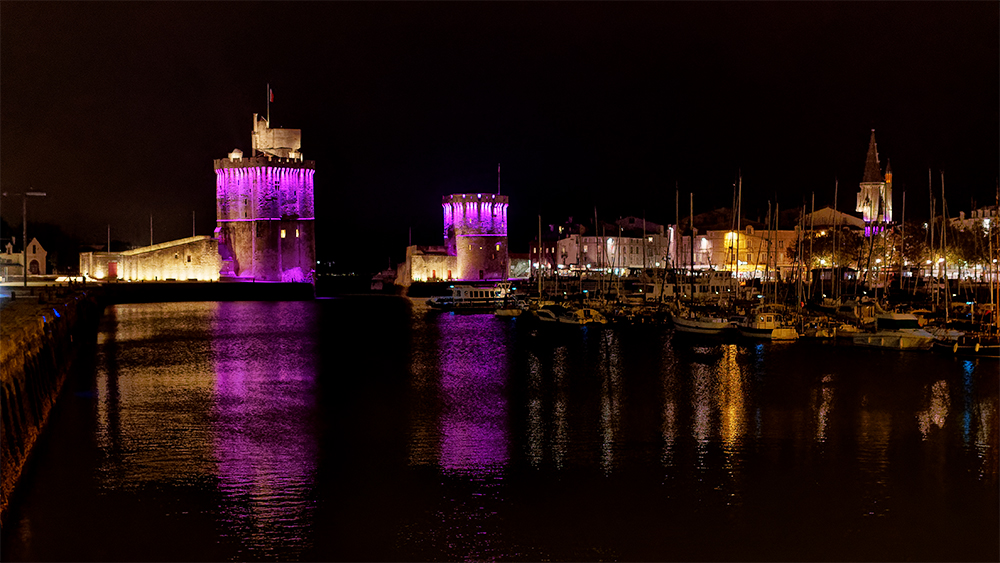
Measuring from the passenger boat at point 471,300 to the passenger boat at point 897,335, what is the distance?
2632 cm

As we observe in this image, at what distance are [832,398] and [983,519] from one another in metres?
9.10

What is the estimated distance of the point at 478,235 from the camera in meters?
71.2

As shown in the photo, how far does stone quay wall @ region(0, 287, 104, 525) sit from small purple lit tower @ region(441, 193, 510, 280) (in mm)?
45833

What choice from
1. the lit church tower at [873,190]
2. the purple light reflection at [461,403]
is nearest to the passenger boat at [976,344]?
the purple light reflection at [461,403]

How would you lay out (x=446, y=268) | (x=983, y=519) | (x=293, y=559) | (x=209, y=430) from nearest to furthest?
(x=293, y=559) < (x=983, y=519) < (x=209, y=430) < (x=446, y=268)

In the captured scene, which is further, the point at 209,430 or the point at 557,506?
the point at 209,430

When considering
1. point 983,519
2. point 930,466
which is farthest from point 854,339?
point 983,519

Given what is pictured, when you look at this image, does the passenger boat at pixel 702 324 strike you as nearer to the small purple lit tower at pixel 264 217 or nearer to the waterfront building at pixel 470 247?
the small purple lit tower at pixel 264 217

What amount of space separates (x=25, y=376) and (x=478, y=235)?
56.8m

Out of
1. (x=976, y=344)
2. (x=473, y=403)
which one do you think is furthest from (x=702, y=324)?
(x=473, y=403)

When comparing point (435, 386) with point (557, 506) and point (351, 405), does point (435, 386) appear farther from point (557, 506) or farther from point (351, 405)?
point (557, 506)

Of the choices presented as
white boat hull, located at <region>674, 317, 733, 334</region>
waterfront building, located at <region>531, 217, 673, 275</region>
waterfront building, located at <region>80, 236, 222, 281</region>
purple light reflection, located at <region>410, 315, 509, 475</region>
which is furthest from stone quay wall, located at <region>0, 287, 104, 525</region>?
waterfront building, located at <region>531, 217, 673, 275</region>

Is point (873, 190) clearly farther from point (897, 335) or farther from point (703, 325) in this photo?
point (897, 335)

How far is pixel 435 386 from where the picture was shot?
23.0m
